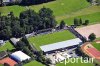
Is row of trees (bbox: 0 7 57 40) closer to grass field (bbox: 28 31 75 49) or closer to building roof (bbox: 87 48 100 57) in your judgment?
grass field (bbox: 28 31 75 49)

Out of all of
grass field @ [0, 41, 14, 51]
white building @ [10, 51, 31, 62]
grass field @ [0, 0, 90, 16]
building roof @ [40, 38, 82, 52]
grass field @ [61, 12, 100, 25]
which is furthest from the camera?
grass field @ [0, 0, 90, 16]

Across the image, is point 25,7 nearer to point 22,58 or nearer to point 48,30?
point 48,30

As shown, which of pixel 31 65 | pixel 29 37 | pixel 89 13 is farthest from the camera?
pixel 89 13

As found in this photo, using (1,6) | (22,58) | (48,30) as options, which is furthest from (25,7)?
(22,58)

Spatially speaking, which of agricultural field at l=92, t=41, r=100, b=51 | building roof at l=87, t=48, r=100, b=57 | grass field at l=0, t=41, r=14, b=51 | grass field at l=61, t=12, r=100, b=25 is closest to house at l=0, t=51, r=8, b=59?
grass field at l=0, t=41, r=14, b=51

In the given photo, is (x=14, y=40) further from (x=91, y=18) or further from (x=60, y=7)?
(x=91, y=18)

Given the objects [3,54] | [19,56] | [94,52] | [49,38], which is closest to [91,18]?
[49,38]
